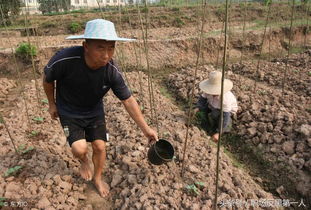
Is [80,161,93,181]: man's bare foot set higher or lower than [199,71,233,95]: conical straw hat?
lower

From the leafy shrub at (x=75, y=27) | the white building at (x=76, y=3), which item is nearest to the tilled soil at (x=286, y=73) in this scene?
the white building at (x=76, y=3)

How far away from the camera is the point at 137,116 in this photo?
2107 millimetres

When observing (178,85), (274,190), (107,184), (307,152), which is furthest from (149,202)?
(178,85)

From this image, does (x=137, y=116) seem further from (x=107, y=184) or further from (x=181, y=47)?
(x=181, y=47)

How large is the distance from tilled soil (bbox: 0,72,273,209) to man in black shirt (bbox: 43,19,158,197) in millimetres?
231

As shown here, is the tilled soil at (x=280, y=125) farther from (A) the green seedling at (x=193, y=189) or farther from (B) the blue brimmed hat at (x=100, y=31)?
(B) the blue brimmed hat at (x=100, y=31)

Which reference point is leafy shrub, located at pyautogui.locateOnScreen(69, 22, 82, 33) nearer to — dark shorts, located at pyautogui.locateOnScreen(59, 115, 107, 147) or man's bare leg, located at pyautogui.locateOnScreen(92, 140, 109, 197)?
dark shorts, located at pyautogui.locateOnScreen(59, 115, 107, 147)

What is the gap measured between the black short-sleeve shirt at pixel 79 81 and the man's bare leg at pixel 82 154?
9.3 inches

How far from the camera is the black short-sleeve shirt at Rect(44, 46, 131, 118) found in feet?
6.14

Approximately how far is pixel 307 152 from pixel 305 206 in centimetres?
65

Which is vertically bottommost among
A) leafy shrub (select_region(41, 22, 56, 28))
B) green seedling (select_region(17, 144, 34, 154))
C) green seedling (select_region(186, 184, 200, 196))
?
green seedling (select_region(186, 184, 200, 196))

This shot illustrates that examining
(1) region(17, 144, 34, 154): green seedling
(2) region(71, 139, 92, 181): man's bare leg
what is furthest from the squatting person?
(1) region(17, 144, 34, 154): green seedling

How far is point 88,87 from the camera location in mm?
1982

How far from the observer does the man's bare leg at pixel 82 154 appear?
208cm
